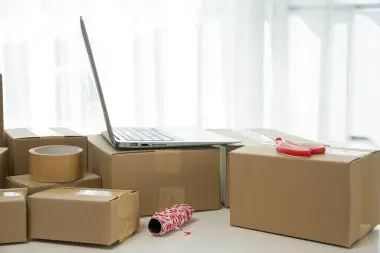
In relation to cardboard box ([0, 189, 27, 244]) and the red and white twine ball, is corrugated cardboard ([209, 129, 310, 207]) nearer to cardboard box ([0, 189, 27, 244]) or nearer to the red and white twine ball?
the red and white twine ball

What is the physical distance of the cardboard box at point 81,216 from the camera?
38.7 inches

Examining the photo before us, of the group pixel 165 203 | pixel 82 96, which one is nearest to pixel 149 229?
pixel 165 203

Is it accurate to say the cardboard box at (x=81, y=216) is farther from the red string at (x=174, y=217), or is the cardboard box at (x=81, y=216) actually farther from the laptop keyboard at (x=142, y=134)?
the laptop keyboard at (x=142, y=134)

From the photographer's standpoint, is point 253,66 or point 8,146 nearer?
point 8,146

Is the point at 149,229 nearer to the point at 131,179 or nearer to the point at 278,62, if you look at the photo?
the point at 131,179

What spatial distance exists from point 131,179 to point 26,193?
24 centimetres

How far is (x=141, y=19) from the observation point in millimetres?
1899

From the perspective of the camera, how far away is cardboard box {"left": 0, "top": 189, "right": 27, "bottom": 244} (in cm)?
98

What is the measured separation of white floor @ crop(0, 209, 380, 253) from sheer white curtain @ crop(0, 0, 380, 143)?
2.72ft

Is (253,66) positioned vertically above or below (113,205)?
above

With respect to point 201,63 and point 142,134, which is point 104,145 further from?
point 201,63

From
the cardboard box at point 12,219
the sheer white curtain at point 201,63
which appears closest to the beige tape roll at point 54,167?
the cardboard box at point 12,219

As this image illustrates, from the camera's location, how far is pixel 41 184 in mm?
1104

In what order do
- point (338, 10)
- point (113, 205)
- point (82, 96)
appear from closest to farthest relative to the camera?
point (113, 205) → point (82, 96) → point (338, 10)
